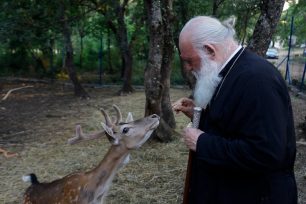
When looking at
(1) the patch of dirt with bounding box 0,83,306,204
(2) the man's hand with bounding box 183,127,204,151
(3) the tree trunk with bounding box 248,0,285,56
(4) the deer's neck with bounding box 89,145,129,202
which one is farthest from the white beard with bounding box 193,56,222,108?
(3) the tree trunk with bounding box 248,0,285,56

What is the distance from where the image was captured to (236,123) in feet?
6.65

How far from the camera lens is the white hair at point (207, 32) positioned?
2080 millimetres

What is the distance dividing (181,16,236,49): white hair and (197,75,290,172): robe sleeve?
10.3 inches

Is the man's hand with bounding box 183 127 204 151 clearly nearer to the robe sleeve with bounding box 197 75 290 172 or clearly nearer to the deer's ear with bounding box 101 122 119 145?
the robe sleeve with bounding box 197 75 290 172

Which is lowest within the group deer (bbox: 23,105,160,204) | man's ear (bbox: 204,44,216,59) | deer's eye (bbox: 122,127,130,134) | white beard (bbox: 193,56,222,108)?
deer (bbox: 23,105,160,204)

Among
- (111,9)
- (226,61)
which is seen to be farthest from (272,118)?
(111,9)

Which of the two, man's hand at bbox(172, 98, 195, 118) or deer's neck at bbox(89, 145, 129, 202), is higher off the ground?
man's hand at bbox(172, 98, 195, 118)

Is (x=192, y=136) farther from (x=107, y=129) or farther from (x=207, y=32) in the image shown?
(x=107, y=129)

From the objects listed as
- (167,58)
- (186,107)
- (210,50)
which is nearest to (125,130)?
(186,107)

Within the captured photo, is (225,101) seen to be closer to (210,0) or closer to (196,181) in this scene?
(196,181)

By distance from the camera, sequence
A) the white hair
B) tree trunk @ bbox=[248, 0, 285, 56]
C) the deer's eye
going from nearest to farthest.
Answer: the white hair
the deer's eye
tree trunk @ bbox=[248, 0, 285, 56]

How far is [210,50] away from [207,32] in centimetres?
9

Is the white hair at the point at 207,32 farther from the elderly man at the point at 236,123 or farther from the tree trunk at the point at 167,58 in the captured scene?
the tree trunk at the point at 167,58

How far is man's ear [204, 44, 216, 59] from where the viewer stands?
2094 millimetres
